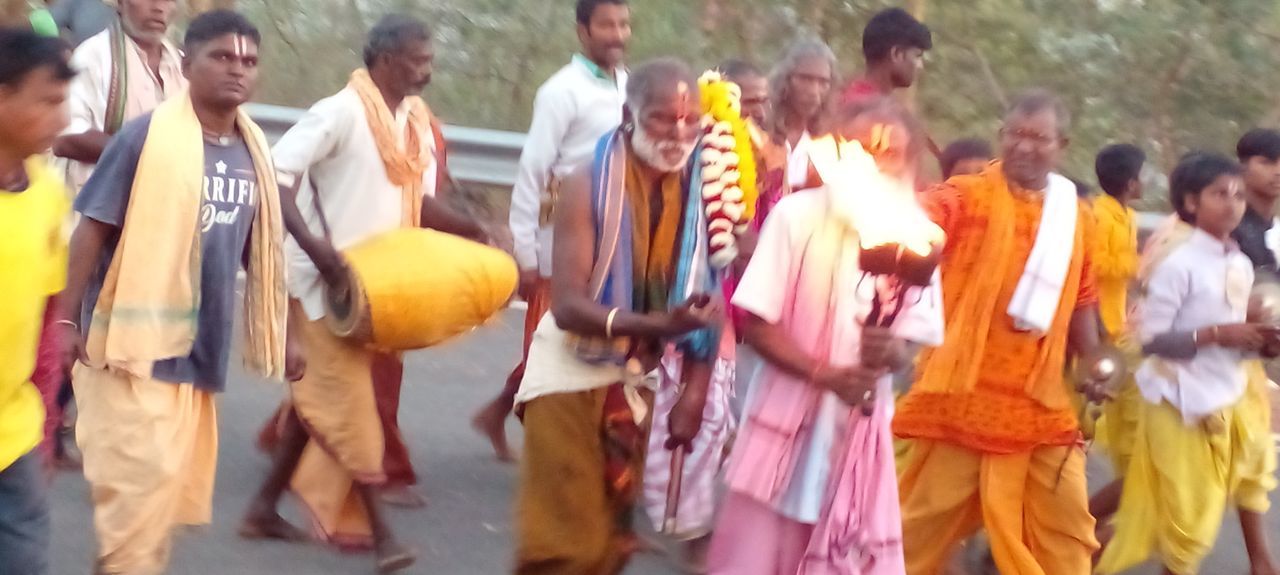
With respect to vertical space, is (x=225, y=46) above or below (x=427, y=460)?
above

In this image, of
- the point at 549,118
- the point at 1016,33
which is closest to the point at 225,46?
the point at 549,118

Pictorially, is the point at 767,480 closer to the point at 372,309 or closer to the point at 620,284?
the point at 620,284

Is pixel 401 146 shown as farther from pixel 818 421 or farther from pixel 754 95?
pixel 818 421

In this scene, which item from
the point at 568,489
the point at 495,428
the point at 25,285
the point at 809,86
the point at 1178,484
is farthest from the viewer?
the point at 495,428

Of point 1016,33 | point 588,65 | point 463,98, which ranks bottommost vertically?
point 463,98

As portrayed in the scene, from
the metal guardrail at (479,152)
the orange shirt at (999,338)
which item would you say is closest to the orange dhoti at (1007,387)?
the orange shirt at (999,338)

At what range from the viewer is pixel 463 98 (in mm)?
15641

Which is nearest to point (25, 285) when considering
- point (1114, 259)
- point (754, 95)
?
point (754, 95)

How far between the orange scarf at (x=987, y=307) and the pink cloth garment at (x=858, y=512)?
3.41ft

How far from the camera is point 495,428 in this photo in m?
7.11

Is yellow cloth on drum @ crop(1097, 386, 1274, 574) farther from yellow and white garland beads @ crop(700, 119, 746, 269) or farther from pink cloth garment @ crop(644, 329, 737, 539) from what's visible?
yellow and white garland beads @ crop(700, 119, 746, 269)

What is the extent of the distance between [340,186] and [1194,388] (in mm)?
3106

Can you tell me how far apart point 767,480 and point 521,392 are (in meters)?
0.73

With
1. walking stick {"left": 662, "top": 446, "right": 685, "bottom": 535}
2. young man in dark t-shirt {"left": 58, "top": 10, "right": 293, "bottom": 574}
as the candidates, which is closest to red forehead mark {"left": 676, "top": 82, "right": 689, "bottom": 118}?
walking stick {"left": 662, "top": 446, "right": 685, "bottom": 535}
